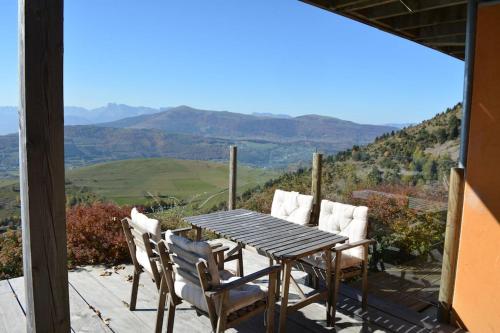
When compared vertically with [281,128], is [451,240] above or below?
below

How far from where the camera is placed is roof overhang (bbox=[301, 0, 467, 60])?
351 centimetres

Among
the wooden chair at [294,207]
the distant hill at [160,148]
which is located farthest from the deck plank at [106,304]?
the wooden chair at [294,207]

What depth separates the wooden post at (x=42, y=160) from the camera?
146cm

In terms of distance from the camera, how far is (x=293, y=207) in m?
4.20

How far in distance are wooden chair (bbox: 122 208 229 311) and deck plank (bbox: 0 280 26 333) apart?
33.6 inches

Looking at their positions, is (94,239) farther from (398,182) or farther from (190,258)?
(398,182)

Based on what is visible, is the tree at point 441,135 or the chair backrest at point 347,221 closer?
the chair backrest at point 347,221

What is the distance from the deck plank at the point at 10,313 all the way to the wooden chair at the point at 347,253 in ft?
7.55

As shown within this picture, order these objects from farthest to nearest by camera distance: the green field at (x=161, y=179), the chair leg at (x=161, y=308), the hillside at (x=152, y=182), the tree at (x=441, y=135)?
the green field at (x=161, y=179) → the hillside at (x=152, y=182) → the tree at (x=441, y=135) → the chair leg at (x=161, y=308)

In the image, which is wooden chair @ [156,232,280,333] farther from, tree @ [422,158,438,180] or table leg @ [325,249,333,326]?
tree @ [422,158,438,180]

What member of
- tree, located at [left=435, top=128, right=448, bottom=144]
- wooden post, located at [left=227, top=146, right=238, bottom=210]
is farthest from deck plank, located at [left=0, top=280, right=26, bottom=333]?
tree, located at [left=435, top=128, right=448, bottom=144]

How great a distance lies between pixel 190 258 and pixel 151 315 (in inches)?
46.9

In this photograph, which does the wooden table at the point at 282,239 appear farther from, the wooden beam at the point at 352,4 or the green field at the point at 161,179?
the green field at the point at 161,179

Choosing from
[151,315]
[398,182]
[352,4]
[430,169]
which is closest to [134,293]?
[151,315]
